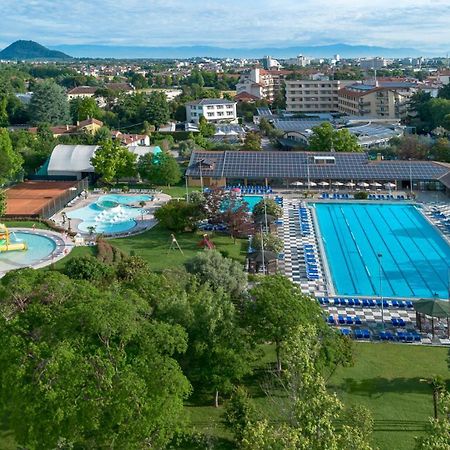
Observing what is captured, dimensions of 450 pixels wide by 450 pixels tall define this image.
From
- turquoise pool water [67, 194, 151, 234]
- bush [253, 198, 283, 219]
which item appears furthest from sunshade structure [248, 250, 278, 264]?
turquoise pool water [67, 194, 151, 234]

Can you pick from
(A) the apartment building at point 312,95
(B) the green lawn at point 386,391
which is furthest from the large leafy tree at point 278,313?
(A) the apartment building at point 312,95

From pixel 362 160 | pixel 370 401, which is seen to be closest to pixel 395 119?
pixel 362 160

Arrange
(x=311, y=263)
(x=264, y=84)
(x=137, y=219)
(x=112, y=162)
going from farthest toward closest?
(x=264, y=84)
(x=112, y=162)
(x=137, y=219)
(x=311, y=263)

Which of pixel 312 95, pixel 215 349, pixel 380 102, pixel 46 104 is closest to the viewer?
pixel 215 349

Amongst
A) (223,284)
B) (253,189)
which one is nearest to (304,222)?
(253,189)

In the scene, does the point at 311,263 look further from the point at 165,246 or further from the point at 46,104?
the point at 46,104
